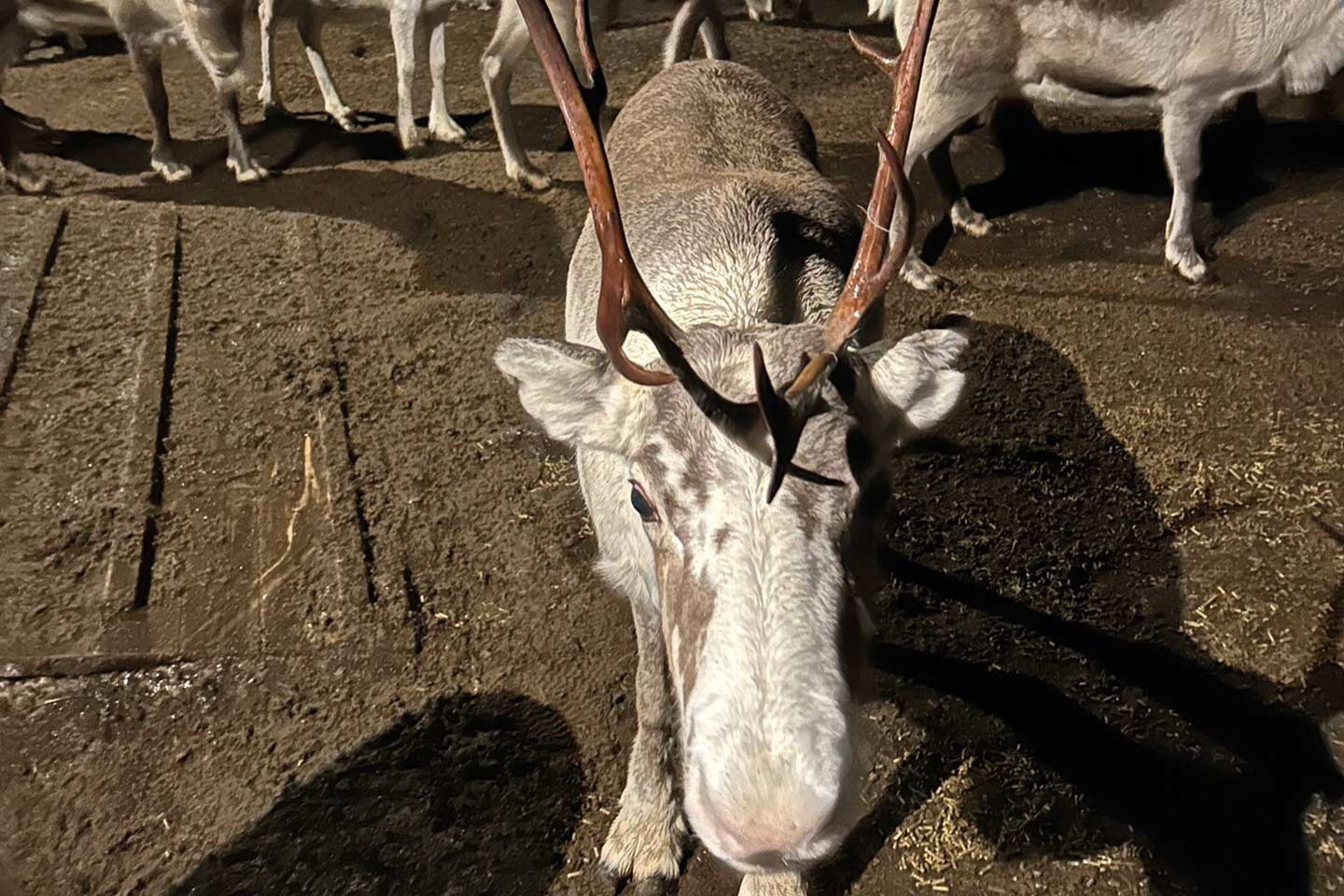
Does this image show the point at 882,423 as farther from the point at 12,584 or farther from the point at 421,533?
the point at 12,584

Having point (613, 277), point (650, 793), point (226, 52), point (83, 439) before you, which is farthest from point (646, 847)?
point (226, 52)

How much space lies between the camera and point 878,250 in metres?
1.83

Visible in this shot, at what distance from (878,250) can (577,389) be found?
762 mm

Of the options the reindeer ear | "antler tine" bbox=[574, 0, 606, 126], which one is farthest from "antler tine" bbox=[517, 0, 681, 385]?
the reindeer ear

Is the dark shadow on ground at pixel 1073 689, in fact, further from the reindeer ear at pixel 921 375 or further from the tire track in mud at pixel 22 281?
the tire track in mud at pixel 22 281

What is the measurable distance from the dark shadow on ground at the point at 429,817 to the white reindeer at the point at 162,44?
497cm

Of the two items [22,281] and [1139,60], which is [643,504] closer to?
[1139,60]

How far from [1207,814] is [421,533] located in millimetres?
3091

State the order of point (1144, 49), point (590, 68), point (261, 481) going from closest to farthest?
1. point (590, 68)
2. point (261, 481)
3. point (1144, 49)

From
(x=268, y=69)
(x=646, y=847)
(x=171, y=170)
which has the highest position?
(x=268, y=69)

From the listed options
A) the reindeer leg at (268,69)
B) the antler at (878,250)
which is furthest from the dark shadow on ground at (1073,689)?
the reindeer leg at (268,69)

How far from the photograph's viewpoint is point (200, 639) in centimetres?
345

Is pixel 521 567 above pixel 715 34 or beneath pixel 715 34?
beneath

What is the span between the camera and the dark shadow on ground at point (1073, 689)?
2.78m
